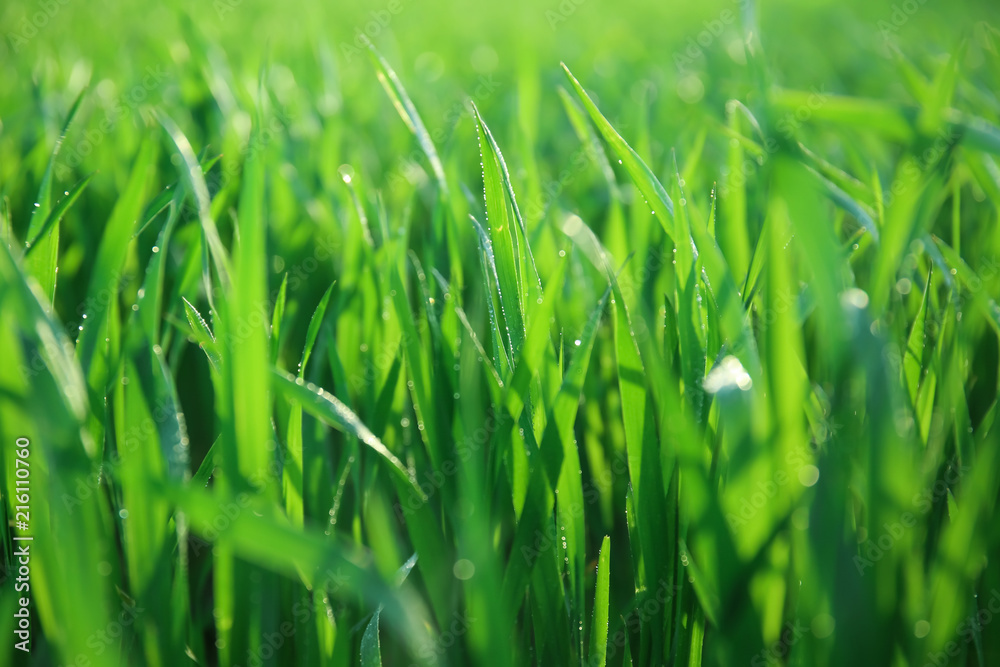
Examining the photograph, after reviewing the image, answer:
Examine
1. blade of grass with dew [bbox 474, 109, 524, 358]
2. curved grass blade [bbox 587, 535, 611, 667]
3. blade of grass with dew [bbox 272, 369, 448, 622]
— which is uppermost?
blade of grass with dew [bbox 474, 109, 524, 358]

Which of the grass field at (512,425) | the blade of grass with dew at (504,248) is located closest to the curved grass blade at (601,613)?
the grass field at (512,425)

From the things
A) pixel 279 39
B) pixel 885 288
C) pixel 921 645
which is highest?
pixel 279 39

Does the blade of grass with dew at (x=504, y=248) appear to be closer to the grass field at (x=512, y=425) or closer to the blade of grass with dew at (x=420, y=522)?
the grass field at (x=512, y=425)

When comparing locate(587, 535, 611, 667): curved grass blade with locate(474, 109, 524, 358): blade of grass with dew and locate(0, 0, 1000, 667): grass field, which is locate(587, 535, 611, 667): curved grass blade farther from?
locate(474, 109, 524, 358): blade of grass with dew

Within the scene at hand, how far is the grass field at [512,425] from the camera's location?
0.29 metres

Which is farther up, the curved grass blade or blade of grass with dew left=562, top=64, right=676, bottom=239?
blade of grass with dew left=562, top=64, right=676, bottom=239

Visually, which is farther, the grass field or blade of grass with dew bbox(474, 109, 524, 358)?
blade of grass with dew bbox(474, 109, 524, 358)

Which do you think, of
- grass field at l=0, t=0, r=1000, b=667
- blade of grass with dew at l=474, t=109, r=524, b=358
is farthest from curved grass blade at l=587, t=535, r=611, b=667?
blade of grass with dew at l=474, t=109, r=524, b=358

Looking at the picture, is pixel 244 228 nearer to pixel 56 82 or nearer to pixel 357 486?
pixel 357 486

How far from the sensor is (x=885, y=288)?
337 mm

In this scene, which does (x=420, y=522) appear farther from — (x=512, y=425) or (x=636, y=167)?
(x=636, y=167)

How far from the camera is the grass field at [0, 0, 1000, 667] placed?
292 millimetres

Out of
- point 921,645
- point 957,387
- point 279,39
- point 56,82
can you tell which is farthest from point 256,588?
point 279,39

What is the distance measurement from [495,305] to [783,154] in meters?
0.23
